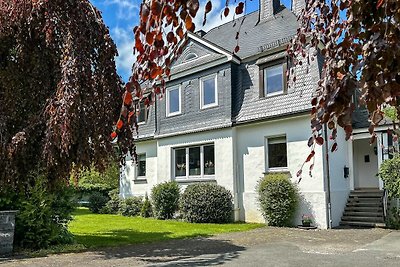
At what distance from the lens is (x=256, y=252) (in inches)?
375

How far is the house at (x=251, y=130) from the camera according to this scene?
15062mm

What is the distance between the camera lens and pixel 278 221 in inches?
584

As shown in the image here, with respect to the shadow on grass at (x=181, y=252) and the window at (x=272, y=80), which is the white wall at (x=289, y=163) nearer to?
the window at (x=272, y=80)

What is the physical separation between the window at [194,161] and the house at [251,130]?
0.16 feet

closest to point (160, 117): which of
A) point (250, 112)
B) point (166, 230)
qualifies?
point (250, 112)

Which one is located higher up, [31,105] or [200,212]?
[31,105]

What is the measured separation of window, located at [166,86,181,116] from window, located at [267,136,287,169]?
570cm

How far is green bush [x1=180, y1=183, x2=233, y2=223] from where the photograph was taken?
16.2 metres

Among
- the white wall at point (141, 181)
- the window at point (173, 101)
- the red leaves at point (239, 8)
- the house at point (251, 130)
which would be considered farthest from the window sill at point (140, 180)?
the red leaves at point (239, 8)

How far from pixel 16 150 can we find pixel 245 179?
33.1 ft

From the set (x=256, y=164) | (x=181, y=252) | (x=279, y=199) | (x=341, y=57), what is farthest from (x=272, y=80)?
(x=341, y=57)

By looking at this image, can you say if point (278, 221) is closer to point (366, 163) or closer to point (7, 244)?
point (366, 163)

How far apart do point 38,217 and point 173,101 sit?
1170 centimetres

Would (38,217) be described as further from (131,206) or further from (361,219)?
(361,219)
